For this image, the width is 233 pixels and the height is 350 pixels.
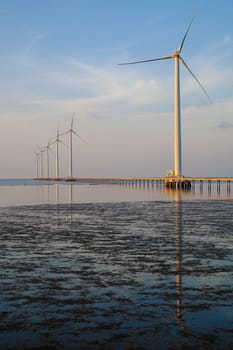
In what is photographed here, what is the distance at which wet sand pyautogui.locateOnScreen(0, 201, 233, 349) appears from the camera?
7.31 meters

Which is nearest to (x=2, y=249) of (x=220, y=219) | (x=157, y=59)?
(x=220, y=219)

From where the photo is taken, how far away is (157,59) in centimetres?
7644

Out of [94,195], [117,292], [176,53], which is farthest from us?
[176,53]

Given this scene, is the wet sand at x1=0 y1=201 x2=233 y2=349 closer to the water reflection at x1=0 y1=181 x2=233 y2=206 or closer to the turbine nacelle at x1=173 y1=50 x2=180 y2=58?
the water reflection at x1=0 y1=181 x2=233 y2=206

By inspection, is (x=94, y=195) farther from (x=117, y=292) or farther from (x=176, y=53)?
(x=117, y=292)

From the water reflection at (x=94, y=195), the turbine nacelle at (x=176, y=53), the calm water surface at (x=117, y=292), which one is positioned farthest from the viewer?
the turbine nacelle at (x=176, y=53)

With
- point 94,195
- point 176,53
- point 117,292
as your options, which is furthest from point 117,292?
point 176,53

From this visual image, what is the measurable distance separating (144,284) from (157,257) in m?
3.58

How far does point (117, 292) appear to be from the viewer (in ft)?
32.9

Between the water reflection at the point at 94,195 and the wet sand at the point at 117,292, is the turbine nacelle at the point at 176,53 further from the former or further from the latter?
the wet sand at the point at 117,292

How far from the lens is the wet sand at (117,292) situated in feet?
24.0

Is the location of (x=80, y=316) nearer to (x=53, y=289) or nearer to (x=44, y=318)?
(x=44, y=318)

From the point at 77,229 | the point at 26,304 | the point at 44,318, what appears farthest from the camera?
the point at 77,229

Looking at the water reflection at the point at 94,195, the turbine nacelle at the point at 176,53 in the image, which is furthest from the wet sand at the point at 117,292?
the turbine nacelle at the point at 176,53
